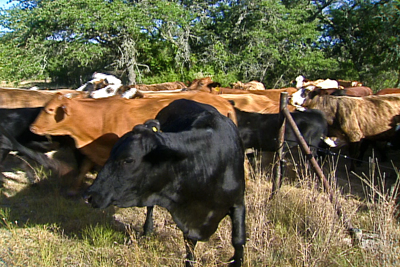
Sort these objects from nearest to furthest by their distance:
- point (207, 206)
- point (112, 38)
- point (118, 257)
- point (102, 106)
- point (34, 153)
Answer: point (207, 206)
point (118, 257)
point (102, 106)
point (34, 153)
point (112, 38)

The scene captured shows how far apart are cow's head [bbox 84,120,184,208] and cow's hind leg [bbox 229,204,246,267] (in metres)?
0.88

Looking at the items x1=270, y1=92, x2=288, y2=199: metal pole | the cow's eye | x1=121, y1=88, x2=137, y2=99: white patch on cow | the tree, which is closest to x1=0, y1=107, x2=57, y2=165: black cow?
x1=121, y1=88, x2=137, y2=99: white patch on cow

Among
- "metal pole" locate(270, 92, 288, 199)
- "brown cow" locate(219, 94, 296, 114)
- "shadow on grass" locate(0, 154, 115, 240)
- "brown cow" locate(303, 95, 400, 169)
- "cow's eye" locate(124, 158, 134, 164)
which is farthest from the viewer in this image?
"brown cow" locate(303, 95, 400, 169)

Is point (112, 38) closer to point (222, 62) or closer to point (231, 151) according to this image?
point (222, 62)

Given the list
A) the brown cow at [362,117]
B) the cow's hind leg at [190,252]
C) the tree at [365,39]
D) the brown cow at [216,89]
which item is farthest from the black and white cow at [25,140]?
the tree at [365,39]

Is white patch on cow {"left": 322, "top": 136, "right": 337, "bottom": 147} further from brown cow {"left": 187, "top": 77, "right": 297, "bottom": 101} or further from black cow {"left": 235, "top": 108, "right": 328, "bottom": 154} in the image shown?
brown cow {"left": 187, "top": 77, "right": 297, "bottom": 101}

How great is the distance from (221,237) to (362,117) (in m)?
5.43

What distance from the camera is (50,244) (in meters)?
3.60

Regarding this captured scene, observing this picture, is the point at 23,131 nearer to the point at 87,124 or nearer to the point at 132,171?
the point at 87,124

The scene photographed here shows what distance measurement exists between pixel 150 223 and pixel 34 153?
7.95 feet

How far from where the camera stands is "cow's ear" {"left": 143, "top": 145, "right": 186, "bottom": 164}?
8.77 feet

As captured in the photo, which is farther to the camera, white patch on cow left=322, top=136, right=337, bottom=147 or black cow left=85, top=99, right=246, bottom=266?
white patch on cow left=322, top=136, right=337, bottom=147

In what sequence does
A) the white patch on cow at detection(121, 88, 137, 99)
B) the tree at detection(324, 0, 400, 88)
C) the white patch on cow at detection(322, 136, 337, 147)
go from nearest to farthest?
the white patch on cow at detection(121, 88, 137, 99) → the white patch on cow at detection(322, 136, 337, 147) → the tree at detection(324, 0, 400, 88)

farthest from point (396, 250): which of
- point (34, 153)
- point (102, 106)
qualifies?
point (34, 153)
